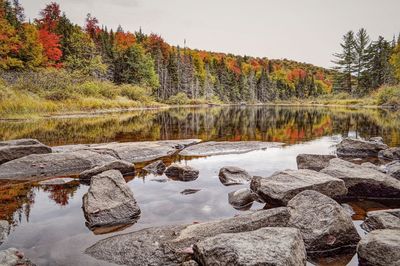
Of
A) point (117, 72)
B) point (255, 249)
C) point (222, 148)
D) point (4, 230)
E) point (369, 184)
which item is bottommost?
point (4, 230)

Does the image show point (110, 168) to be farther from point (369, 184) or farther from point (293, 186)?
point (369, 184)

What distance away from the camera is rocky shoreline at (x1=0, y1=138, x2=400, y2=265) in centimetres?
388

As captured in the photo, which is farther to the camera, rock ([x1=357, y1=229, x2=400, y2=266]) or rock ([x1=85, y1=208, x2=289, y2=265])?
rock ([x1=85, y1=208, x2=289, y2=265])

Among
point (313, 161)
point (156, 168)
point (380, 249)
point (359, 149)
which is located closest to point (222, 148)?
point (156, 168)

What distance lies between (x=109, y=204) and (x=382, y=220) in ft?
14.6

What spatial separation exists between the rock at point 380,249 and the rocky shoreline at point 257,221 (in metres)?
0.01

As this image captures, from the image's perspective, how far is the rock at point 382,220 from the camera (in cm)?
483

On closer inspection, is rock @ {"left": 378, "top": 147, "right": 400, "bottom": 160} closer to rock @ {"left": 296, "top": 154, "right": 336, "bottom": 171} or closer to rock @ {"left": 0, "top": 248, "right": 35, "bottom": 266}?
rock @ {"left": 296, "top": 154, "right": 336, "bottom": 171}

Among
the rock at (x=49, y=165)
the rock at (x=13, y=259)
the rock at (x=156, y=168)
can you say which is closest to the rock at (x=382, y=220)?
the rock at (x=13, y=259)

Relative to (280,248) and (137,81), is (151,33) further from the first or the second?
(280,248)

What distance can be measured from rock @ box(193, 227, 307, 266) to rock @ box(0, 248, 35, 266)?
215 centimetres

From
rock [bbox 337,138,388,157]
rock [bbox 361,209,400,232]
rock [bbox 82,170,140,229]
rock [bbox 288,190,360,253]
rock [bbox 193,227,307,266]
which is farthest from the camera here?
rock [bbox 337,138,388,157]

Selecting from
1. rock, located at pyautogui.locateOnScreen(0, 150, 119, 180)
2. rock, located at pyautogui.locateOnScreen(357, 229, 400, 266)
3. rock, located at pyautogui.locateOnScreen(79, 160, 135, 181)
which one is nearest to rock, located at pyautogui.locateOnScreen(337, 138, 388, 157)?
rock, located at pyautogui.locateOnScreen(79, 160, 135, 181)

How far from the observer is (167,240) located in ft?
15.2
